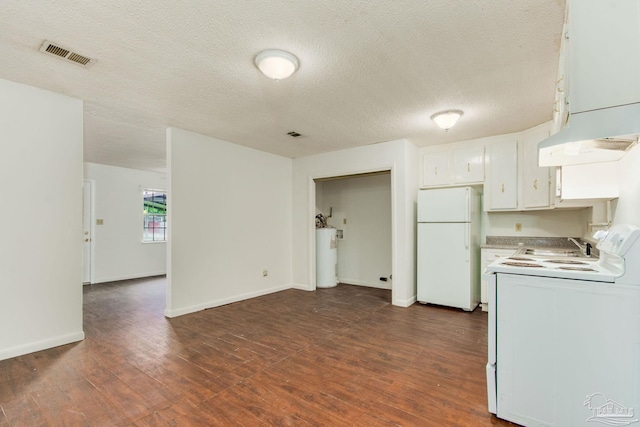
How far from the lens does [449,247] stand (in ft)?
13.7

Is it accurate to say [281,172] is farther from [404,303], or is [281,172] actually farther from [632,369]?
[632,369]

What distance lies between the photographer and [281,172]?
18.1ft

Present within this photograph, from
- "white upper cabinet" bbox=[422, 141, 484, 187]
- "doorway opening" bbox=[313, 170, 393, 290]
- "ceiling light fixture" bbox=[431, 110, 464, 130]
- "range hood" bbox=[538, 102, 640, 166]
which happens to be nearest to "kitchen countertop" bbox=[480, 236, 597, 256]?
"white upper cabinet" bbox=[422, 141, 484, 187]

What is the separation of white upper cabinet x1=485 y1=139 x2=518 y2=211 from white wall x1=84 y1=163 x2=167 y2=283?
680 centimetres

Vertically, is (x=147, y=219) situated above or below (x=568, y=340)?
above

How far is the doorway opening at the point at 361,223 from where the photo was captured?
18.4 ft

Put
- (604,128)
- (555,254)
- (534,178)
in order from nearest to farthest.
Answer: (604,128) → (555,254) → (534,178)

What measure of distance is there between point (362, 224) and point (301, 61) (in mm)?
3945

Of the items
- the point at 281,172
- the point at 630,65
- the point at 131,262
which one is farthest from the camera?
the point at 131,262

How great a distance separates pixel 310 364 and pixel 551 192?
3.46m

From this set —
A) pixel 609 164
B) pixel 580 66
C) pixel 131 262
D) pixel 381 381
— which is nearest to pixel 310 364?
pixel 381 381

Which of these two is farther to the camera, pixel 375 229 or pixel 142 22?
pixel 375 229

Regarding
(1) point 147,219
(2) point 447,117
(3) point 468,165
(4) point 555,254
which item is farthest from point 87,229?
(4) point 555,254

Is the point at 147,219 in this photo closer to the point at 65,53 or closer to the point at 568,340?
the point at 65,53
